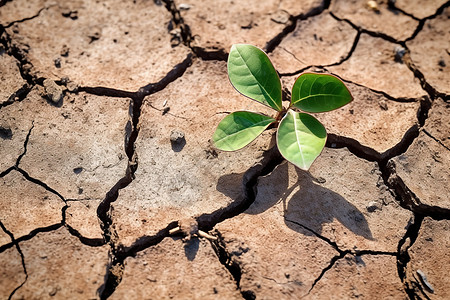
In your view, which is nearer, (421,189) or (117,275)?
(117,275)

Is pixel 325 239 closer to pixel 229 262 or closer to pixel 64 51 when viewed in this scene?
pixel 229 262

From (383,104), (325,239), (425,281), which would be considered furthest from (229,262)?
(383,104)

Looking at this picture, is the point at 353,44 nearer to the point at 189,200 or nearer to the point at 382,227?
the point at 382,227

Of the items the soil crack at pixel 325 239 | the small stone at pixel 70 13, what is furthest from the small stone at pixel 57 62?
the soil crack at pixel 325 239

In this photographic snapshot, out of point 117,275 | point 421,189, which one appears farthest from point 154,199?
point 421,189

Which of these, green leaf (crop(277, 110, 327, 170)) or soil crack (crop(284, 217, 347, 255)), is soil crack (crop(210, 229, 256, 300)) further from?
green leaf (crop(277, 110, 327, 170))

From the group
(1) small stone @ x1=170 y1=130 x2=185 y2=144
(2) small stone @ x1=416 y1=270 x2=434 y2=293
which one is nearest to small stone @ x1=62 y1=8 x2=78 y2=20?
(1) small stone @ x1=170 y1=130 x2=185 y2=144

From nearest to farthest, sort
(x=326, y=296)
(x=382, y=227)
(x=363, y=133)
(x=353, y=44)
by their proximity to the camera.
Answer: (x=326, y=296)
(x=382, y=227)
(x=363, y=133)
(x=353, y=44)
